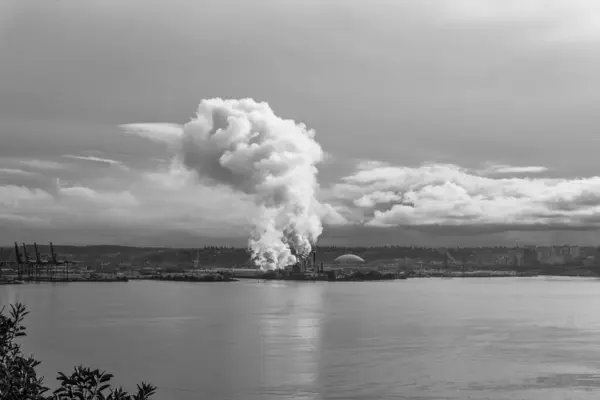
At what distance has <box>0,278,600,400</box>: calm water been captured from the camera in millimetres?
29859

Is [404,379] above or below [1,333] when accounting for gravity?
below

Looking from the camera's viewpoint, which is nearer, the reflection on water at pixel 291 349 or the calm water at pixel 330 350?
the calm water at pixel 330 350

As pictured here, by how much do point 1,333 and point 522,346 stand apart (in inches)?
1567

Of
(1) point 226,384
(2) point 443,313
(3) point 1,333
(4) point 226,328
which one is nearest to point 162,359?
(1) point 226,384

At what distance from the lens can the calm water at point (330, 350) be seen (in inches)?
1176

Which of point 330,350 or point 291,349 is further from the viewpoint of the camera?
point 291,349

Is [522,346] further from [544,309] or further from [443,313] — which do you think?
[544,309]

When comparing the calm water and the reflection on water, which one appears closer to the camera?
the calm water

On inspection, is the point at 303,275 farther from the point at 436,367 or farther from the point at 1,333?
the point at 1,333

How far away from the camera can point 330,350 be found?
41.2 m

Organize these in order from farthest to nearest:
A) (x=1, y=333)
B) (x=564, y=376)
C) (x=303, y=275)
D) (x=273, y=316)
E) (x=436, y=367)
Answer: (x=303, y=275), (x=273, y=316), (x=436, y=367), (x=564, y=376), (x=1, y=333)

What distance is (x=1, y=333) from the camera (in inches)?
378

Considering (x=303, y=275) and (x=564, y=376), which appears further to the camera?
(x=303, y=275)

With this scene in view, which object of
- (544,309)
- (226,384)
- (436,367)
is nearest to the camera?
(226,384)
